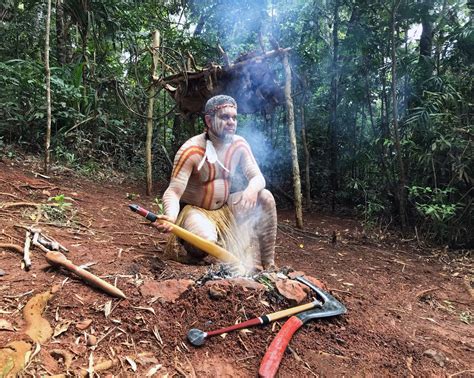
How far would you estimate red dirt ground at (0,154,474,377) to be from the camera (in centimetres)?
173

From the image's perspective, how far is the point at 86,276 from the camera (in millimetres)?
2129

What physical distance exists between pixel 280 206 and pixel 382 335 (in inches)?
229

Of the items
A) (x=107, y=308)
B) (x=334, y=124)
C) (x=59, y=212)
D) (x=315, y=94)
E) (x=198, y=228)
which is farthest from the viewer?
(x=315, y=94)

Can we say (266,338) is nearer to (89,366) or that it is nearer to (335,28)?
(89,366)

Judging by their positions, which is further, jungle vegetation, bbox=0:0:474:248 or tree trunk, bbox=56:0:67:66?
tree trunk, bbox=56:0:67:66

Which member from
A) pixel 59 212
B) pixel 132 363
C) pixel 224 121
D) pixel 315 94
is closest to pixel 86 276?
pixel 132 363

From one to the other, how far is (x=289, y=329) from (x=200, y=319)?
18.0 inches

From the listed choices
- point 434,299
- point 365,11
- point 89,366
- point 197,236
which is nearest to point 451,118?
point 365,11

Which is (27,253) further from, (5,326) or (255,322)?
(255,322)

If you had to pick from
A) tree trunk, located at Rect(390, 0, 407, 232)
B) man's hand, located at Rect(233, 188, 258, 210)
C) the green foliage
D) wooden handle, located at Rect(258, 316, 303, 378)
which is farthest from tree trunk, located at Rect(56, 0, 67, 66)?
wooden handle, located at Rect(258, 316, 303, 378)

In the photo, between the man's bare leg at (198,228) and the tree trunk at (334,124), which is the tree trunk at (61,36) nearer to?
the tree trunk at (334,124)

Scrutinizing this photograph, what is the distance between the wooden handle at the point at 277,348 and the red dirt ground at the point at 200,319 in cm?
5

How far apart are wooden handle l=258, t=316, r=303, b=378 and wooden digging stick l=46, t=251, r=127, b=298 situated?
0.80m

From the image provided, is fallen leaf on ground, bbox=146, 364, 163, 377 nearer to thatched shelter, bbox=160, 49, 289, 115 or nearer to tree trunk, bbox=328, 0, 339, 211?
thatched shelter, bbox=160, 49, 289, 115
